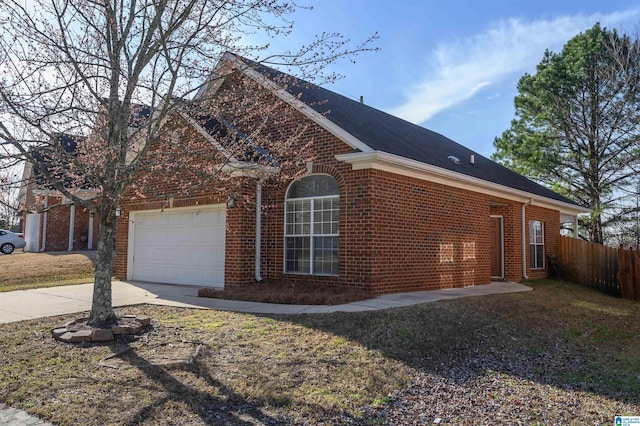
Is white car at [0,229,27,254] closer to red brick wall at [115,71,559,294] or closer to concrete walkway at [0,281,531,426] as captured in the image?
red brick wall at [115,71,559,294]

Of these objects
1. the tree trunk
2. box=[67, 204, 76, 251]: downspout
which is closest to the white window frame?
the tree trunk

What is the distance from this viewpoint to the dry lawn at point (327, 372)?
15.7 ft

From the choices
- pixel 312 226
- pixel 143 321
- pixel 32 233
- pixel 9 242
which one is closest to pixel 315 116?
pixel 312 226

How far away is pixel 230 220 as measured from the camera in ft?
38.8

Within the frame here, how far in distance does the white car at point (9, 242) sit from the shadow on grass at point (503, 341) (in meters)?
22.3

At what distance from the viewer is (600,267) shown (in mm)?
16828

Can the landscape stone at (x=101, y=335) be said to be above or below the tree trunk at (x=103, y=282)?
below

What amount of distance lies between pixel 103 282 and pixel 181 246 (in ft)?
20.0

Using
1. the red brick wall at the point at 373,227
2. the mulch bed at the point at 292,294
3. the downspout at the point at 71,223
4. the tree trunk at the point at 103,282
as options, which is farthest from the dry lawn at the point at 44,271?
the tree trunk at the point at 103,282

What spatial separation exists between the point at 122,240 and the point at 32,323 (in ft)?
24.5

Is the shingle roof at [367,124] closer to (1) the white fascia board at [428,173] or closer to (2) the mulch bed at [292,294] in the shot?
(1) the white fascia board at [428,173]

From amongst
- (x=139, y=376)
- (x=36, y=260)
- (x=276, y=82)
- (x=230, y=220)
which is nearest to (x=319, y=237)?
(x=230, y=220)

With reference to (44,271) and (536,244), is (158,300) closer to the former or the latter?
(44,271)

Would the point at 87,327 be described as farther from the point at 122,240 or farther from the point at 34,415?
the point at 122,240
